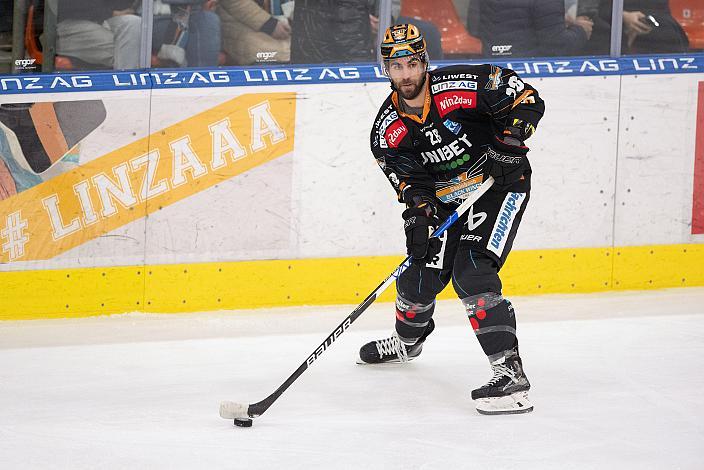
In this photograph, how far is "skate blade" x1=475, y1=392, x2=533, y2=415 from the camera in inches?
120

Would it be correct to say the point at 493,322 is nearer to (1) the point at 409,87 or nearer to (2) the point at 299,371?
(2) the point at 299,371

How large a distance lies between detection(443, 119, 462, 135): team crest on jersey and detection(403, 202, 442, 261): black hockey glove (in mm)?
245

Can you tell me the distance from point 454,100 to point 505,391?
2.89 ft

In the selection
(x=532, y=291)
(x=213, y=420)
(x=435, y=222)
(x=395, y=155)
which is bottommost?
(x=532, y=291)

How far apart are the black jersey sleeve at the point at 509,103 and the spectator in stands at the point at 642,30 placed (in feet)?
6.43

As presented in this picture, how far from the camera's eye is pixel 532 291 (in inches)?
195

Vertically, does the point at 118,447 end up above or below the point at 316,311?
above

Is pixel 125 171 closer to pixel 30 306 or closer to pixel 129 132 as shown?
pixel 129 132

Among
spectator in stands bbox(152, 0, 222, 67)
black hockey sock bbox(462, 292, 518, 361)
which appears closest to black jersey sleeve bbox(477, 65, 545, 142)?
black hockey sock bbox(462, 292, 518, 361)

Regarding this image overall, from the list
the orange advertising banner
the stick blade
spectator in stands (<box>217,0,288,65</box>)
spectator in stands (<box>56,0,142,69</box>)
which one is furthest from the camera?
spectator in stands (<box>217,0,288,65</box>)

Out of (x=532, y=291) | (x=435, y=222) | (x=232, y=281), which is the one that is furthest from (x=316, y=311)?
(x=435, y=222)

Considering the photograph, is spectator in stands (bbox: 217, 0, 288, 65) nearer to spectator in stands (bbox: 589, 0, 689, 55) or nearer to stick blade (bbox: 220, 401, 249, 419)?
spectator in stands (bbox: 589, 0, 689, 55)

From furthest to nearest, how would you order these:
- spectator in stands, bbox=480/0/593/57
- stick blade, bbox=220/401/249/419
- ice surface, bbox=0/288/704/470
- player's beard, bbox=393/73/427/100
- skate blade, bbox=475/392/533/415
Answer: spectator in stands, bbox=480/0/593/57 < player's beard, bbox=393/73/427/100 < skate blade, bbox=475/392/533/415 < stick blade, bbox=220/401/249/419 < ice surface, bbox=0/288/704/470

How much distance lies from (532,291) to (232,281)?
1.41 metres
